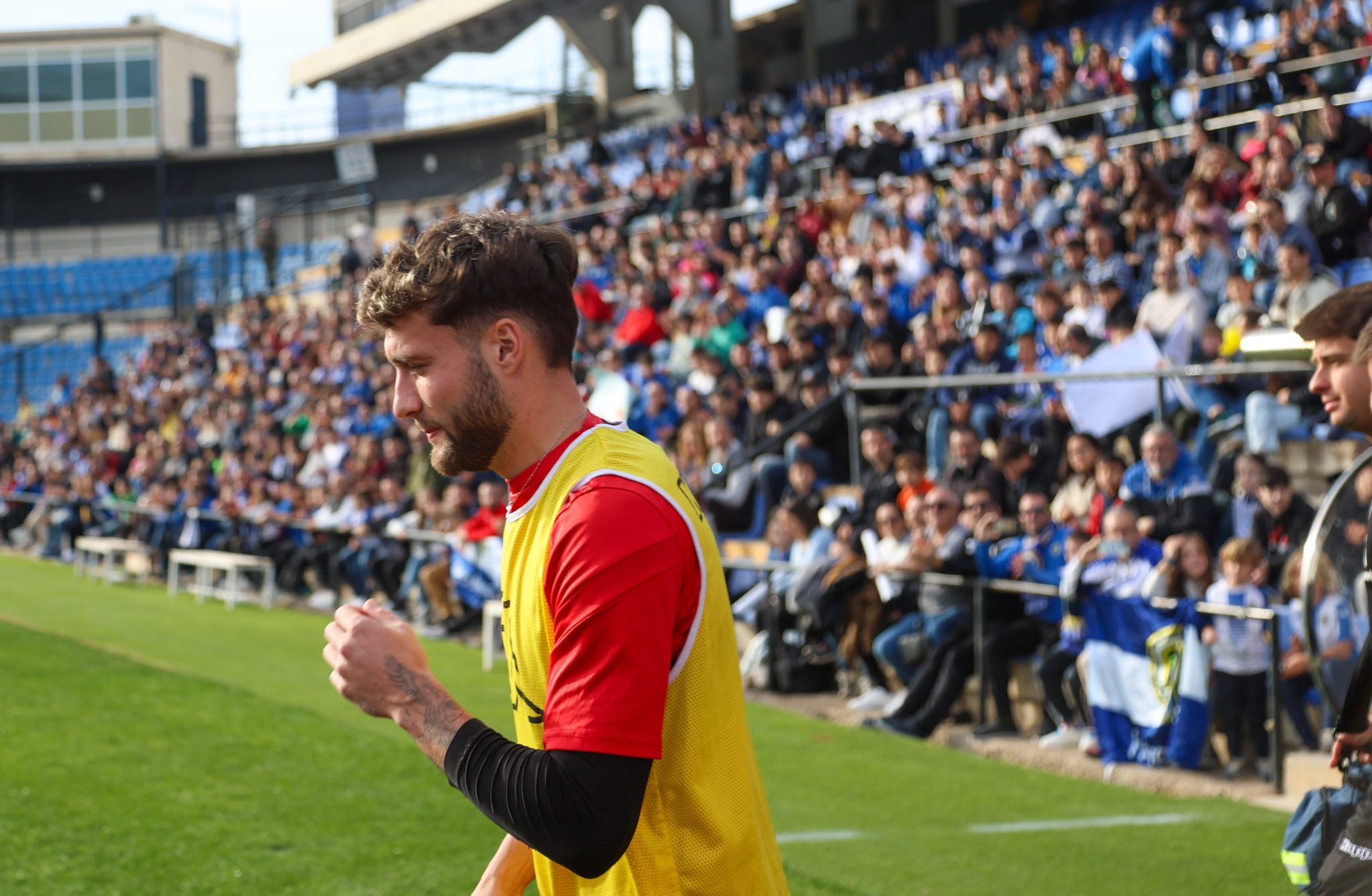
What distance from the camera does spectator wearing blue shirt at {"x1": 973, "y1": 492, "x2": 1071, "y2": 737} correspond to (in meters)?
8.59

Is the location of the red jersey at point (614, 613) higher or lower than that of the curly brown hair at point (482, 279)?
lower

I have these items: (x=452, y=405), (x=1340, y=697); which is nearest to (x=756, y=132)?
(x=1340, y=697)

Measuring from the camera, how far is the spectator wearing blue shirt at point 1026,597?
338 inches

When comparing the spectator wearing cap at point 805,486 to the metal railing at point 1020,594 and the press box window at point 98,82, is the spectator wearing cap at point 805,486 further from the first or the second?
the press box window at point 98,82

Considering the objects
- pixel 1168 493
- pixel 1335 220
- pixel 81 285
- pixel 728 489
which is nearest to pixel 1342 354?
pixel 1168 493

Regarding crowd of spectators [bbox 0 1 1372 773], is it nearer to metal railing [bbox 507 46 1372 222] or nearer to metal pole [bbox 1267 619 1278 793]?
metal railing [bbox 507 46 1372 222]

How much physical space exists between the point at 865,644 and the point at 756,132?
496 inches

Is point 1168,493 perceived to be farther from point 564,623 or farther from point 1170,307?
point 564,623

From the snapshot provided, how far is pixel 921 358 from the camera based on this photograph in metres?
11.7

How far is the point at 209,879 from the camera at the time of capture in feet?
18.5

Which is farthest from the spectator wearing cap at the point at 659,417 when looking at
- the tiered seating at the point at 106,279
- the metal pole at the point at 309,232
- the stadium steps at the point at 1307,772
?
the tiered seating at the point at 106,279

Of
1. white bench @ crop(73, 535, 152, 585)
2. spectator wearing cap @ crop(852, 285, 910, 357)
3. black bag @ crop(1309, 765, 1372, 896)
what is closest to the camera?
black bag @ crop(1309, 765, 1372, 896)

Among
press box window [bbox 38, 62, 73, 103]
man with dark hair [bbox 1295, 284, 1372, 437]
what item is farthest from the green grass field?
press box window [bbox 38, 62, 73, 103]

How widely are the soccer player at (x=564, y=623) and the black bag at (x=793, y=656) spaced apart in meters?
7.82
